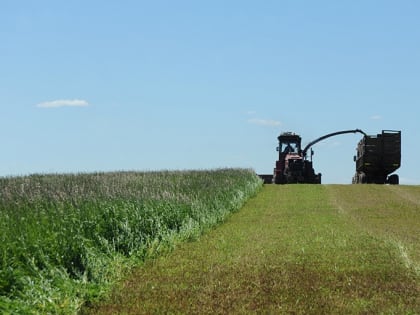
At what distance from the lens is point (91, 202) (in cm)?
1703

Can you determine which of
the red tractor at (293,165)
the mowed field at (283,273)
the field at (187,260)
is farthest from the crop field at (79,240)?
the red tractor at (293,165)

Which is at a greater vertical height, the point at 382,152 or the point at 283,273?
the point at 382,152

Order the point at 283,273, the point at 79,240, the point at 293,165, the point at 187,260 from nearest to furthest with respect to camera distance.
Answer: the point at 283,273 → the point at 79,240 → the point at 187,260 → the point at 293,165

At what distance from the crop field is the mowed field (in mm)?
398

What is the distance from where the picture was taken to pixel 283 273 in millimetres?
12617

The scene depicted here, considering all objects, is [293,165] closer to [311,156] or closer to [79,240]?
[311,156]

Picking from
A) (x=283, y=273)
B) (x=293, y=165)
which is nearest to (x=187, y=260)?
(x=283, y=273)


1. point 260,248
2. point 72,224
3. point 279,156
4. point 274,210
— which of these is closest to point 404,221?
point 274,210

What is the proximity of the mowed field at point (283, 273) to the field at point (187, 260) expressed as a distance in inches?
0.7

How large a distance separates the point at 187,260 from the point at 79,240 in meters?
2.36

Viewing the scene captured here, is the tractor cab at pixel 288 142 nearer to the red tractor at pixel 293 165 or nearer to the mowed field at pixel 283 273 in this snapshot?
the red tractor at pixel 293 165

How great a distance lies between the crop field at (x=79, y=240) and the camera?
33.8ft

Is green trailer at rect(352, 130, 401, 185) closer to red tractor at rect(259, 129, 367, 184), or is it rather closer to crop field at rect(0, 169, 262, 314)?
red tractor at rect(259, 129, 367, 184)

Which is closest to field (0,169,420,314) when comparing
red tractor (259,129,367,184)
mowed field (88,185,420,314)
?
mowed field (88,185,420,314)
